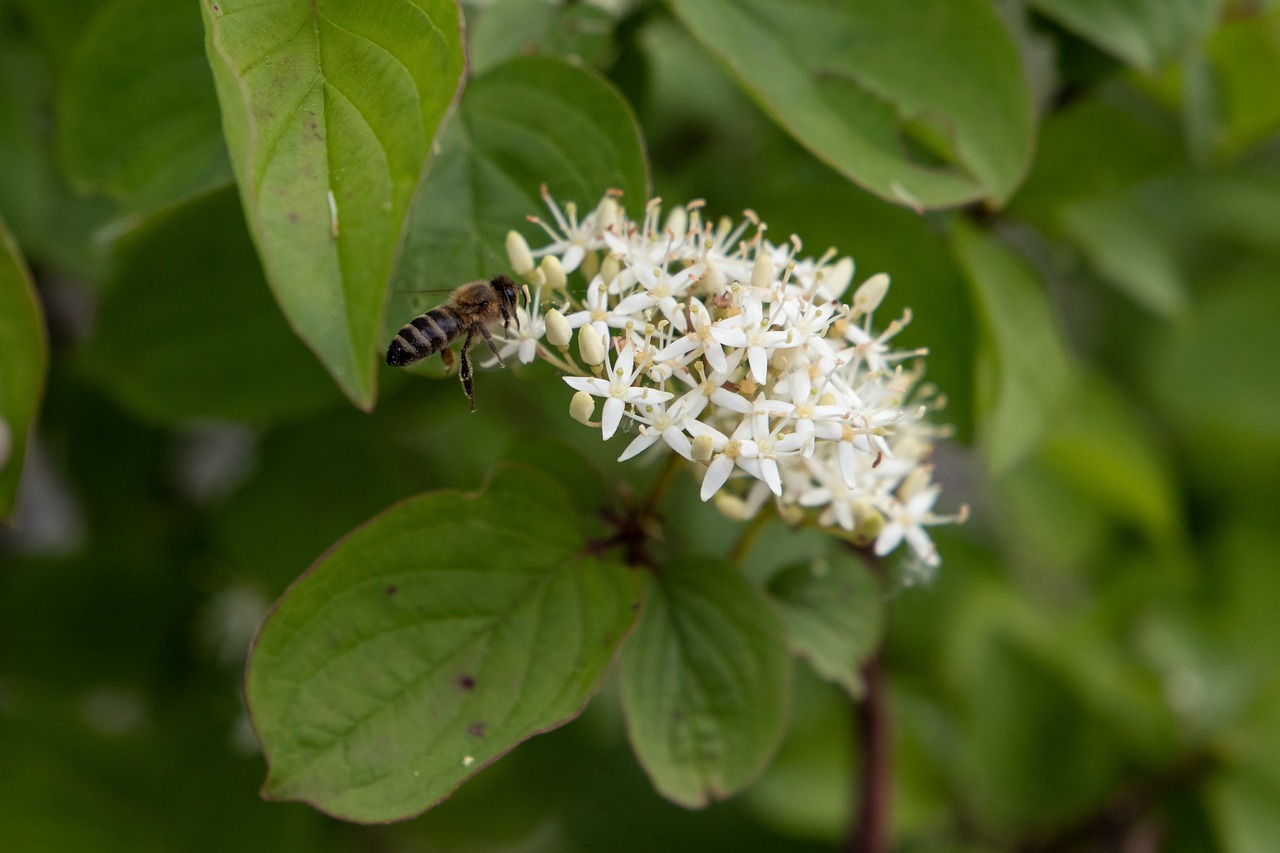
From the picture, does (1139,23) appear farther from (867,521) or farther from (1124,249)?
(867,521)

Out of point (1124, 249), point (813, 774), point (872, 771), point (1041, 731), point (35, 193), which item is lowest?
point (813, 774)

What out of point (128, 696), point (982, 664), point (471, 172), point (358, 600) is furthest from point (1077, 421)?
Answer: point (128, 696)

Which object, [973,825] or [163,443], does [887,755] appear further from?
[163,443]

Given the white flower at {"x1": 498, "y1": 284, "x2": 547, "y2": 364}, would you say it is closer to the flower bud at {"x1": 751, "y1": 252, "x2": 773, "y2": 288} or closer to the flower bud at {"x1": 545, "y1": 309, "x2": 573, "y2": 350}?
the flower bud at {"x1": 545, "y1": 309, "x2": 573, "y2": 350}

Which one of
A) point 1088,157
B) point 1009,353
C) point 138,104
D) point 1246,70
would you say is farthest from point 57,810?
point 1246,70

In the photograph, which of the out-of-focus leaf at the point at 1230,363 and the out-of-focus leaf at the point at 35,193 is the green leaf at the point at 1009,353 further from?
the out-of-focus leaf at the point at 35,193

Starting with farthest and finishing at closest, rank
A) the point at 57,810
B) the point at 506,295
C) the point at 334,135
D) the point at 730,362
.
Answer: the point at 57,810 → the point at 506,295 → the point at 730,362 → the point at 334,135

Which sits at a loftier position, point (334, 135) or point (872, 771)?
point (334, 135)

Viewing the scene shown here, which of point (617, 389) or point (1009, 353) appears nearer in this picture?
point (617, 389)

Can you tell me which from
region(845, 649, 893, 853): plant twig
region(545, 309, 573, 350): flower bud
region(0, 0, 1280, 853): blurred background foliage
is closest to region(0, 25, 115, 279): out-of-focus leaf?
region(0, 0, 1280, 853): blurred background foliage
